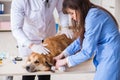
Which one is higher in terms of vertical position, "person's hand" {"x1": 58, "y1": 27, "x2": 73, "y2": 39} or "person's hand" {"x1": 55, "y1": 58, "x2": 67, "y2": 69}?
"person's hand" {"x1": 58, "y1": 27, "x2": 73, "y2": 39}

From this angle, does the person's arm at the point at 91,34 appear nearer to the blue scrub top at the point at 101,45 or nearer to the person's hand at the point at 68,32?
the blue scrub top at the point at 101,45

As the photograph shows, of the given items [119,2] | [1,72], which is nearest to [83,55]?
[1,72]

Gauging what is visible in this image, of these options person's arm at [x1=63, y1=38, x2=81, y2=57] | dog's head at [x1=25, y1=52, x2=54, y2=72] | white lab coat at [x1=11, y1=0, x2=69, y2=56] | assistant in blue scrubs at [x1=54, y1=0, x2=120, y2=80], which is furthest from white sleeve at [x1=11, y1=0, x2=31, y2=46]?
assistant in blue scrubs at [x1=54, y1=0, x2=120, y2=80]

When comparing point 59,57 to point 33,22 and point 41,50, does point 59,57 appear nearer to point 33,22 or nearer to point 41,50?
point 41,50

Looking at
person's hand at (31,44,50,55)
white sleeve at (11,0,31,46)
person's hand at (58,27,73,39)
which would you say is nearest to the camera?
person's hand at (31,44,50,55)

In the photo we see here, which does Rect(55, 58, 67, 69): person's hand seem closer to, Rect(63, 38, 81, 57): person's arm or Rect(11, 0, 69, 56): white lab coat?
Rect(63, 38, 81, 57): person's arm

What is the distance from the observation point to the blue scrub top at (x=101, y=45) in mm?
1465

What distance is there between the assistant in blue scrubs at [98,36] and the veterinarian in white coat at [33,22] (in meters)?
0.38

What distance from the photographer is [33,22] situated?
208cm

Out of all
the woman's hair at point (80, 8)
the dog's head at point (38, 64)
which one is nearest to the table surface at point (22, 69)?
the dog's head at point (38, 64)

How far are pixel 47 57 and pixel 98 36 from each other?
1.47 feet

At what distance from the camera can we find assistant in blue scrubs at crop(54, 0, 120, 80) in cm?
146

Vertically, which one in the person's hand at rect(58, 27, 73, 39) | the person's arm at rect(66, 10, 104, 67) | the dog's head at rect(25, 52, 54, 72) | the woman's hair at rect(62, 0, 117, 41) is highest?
the woman's hair at rect(62, 0, 117, 41)

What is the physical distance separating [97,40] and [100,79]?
279 mm
